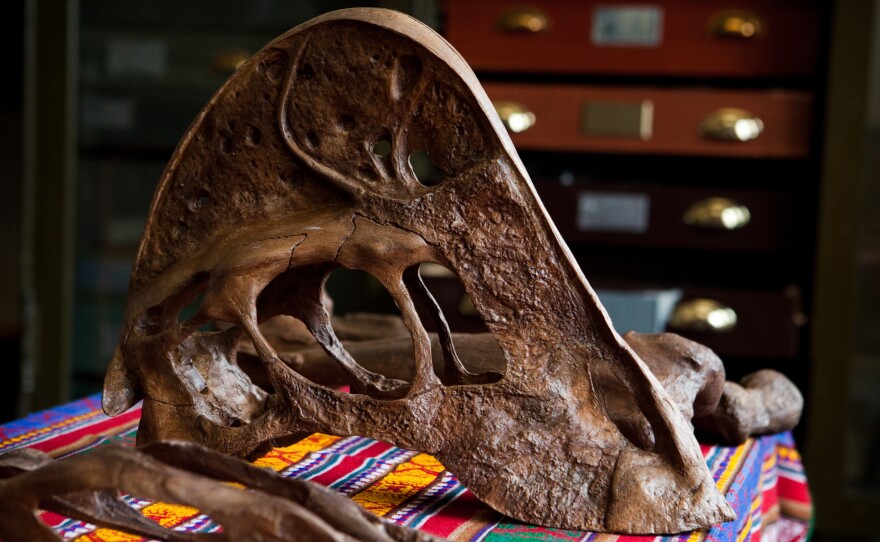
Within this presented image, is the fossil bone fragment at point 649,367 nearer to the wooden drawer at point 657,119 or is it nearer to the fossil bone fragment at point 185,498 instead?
the fossil bone fragment at point 185,498

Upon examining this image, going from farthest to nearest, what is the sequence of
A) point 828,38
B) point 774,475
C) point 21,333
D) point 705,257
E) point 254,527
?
A: point 21,333 → point 705,257 → point 828,38 → point 774,475 → point 254,527

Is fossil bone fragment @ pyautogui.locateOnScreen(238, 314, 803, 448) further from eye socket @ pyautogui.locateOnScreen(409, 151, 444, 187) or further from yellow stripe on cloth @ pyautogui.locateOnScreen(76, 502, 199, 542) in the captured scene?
eye socket @ pyautogui.locateOnScreen(409, 151, 444, 187)

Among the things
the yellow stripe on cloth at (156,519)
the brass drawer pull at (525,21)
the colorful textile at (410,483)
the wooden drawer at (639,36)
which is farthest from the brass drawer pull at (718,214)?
the yellow stripe on cloth at (156,519)

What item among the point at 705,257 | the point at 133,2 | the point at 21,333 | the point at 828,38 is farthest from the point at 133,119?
the point at 828,38

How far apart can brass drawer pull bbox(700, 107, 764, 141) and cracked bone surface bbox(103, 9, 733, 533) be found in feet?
3.70

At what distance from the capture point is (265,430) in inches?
39.1

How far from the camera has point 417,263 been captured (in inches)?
39.0

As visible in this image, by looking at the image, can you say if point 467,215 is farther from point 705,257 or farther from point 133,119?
point 133,119

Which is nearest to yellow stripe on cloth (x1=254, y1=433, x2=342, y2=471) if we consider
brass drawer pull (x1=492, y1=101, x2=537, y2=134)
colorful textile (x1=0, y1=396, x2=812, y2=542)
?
colorful textile (x1=0, y1=396, x2=812, y2=542)

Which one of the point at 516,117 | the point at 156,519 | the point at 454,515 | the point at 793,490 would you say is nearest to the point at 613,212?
the point at 516,117

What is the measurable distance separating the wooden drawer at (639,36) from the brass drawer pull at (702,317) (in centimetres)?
44

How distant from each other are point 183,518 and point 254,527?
0.69 feet

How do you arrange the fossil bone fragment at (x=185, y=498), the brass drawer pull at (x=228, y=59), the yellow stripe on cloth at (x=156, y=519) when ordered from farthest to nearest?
the brass drawer pull at (x=228, y=59), the yellow stripe on cloth at (x=156, y=519), the fossil bone fragment at (x=185, y=498)

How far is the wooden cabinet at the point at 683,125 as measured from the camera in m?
1.99
